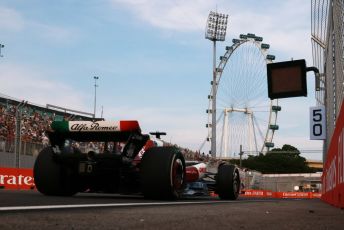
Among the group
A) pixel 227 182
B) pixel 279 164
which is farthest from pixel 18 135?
pixel 279 164

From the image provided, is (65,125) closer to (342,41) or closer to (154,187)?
(154,187)

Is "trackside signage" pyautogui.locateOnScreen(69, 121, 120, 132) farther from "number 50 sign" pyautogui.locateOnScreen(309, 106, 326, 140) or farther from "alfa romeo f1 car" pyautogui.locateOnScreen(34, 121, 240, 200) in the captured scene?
"number 50 sign" pyautogui.locateOnScreen(309, 106, 326, 140)

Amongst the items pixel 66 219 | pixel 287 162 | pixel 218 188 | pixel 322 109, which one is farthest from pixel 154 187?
pixel 287 162

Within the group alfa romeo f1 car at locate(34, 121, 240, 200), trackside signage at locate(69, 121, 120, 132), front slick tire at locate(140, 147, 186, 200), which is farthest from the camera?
trackside signage at locate(69, 121, 120, 132)

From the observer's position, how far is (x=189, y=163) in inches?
414

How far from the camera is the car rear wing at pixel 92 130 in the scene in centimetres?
741

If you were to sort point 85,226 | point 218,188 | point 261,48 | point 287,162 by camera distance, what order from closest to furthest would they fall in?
point 85,226 → point 218,188 → point 261,48 → point 287,162

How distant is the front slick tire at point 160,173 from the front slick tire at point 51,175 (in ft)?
3.94

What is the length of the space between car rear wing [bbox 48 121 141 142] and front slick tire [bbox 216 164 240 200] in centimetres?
309

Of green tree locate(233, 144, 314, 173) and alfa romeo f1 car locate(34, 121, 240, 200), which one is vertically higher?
alfa romeo f1 car locate(34, 121, 240, 200)

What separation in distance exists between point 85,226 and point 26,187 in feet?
55.6

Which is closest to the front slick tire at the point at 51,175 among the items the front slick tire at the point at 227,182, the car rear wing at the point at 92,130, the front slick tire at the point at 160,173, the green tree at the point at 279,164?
the car rear wing at the point at 92,130

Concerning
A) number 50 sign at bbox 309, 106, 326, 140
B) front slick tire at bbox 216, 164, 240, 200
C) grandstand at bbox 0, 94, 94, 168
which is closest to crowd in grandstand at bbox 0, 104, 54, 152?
grandstand at bbox 0, 94, 94, 168

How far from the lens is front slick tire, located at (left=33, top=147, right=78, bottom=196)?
25.5 feet
